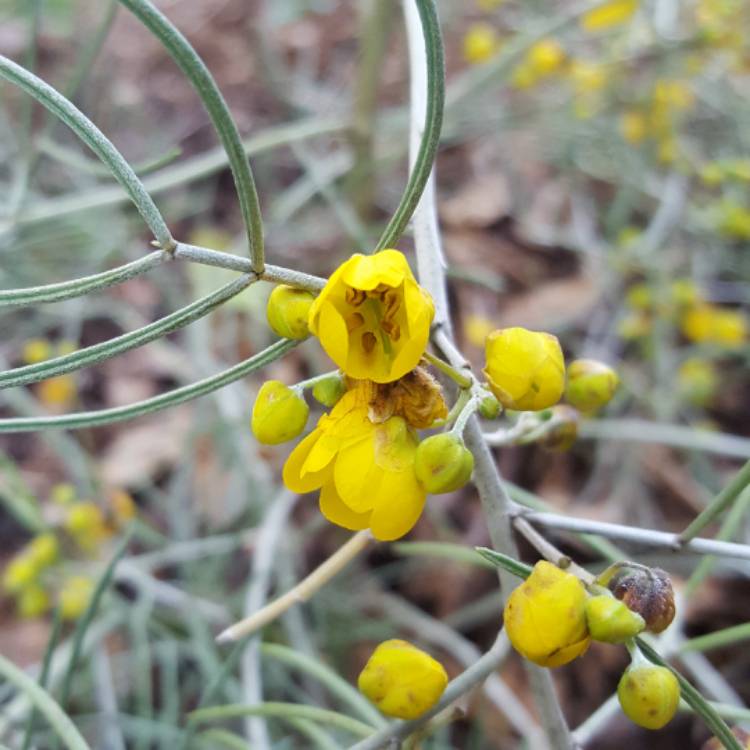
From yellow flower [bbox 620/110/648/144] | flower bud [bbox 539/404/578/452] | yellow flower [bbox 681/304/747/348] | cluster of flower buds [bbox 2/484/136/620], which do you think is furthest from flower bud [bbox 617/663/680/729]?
yellow flower [bbox 620/110/648/144]

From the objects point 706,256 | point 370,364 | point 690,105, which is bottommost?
point 706,256

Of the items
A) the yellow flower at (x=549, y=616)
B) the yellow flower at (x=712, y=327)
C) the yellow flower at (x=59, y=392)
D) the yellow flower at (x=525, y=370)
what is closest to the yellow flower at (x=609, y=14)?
the yellow flower at (x=712, y=327)

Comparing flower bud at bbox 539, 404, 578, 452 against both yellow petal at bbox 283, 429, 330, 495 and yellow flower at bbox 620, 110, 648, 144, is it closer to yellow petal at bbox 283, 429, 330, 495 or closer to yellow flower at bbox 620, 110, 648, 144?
yellow petal at bbox 283, 429, 330, 495

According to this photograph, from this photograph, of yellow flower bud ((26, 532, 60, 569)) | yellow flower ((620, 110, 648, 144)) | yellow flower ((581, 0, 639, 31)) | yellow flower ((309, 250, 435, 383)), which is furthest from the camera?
yellow flower ((620, 110, 648, 144))

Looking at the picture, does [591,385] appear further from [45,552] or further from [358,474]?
[45,552]

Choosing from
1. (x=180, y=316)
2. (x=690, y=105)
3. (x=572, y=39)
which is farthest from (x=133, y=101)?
(x=180, y=316)

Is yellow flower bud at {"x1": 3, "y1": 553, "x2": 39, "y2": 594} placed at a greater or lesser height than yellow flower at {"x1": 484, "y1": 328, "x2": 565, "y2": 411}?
lesser

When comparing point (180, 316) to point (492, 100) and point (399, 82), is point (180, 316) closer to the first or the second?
point (492, 100)
